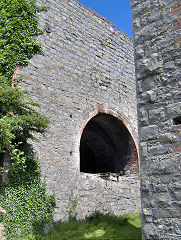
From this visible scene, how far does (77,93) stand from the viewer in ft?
23.1

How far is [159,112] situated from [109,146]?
567 centimetres

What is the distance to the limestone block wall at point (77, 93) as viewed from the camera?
237 inches

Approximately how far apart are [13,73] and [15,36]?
0.86 meters

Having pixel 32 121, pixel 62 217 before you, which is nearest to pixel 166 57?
pixel 32 121

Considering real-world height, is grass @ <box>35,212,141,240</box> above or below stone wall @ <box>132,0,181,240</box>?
below

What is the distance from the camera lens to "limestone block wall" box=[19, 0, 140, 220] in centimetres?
602

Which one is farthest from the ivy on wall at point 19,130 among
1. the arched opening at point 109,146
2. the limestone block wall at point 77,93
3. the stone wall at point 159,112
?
the arched opening at point 109,146

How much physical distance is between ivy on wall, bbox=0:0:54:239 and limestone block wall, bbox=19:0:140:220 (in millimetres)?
263

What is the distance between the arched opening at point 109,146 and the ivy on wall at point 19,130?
2.70 metres

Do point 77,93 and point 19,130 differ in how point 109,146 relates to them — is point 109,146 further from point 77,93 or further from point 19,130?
point 19,130

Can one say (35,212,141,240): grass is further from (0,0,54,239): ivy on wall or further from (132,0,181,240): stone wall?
(132,0,181,240): stone wall

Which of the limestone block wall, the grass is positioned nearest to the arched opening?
the limestone block wall

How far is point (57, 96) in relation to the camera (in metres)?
6.51

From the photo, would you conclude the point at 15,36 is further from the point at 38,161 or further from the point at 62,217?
the point at 62,217
